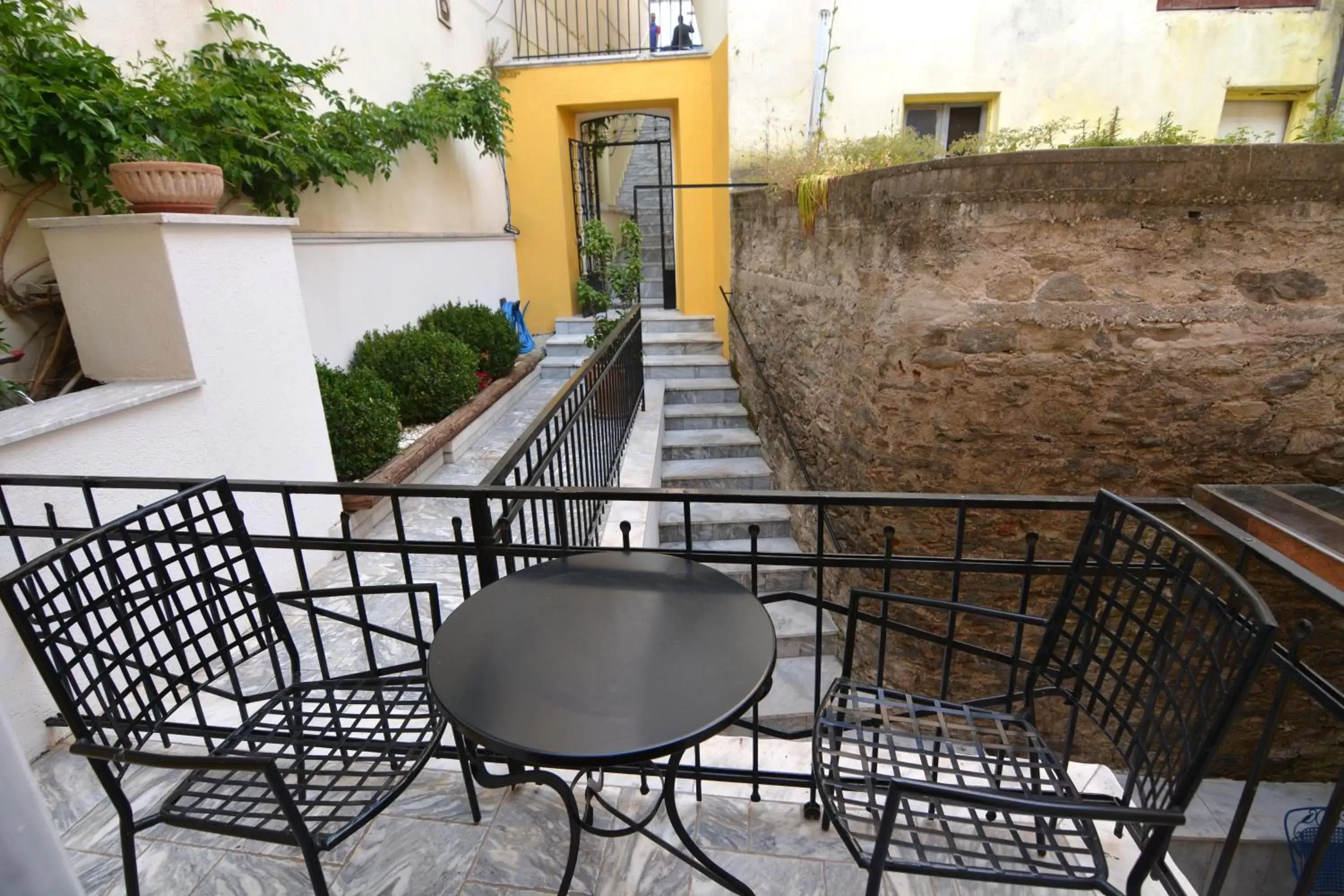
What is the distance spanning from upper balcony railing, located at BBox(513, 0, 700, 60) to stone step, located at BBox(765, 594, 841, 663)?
19.7ft

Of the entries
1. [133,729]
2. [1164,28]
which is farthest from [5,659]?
[1164,28]

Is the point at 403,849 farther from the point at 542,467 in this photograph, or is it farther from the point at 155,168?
the point at 155,168

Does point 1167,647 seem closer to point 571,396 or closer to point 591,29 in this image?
point 571,396

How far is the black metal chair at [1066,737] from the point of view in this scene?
113cm

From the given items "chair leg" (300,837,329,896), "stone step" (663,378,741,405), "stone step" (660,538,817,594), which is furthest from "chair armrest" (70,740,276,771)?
"stone step" (663,378,741,405)

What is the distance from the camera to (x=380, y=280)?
5.70 m

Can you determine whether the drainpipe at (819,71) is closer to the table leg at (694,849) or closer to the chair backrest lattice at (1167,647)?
the chair backrest lattice at (1167,647)

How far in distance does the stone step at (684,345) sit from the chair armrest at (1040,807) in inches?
258

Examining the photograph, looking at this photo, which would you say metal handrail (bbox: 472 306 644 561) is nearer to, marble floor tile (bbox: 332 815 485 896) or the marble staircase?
the marble staircase

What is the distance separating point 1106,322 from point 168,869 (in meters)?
4.15

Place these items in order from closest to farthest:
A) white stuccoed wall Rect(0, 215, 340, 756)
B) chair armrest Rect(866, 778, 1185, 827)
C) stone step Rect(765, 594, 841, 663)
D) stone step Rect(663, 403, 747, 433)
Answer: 1. chair armrest Rect(866, 778, 1185, 827)
2. white stuccoed wall Rect(0, 215, 340, 756)
3. stone step Rect(765, 594, 841, 663)
4. stone step Rect(663, 403, 747, 433)

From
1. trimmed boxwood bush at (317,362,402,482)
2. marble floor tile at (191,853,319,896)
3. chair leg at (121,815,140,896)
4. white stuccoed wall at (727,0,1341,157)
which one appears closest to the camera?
chair leg at (121,815,140,896)

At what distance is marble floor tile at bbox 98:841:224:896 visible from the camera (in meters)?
1.64

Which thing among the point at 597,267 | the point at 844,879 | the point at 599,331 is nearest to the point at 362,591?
the point at 844,879
